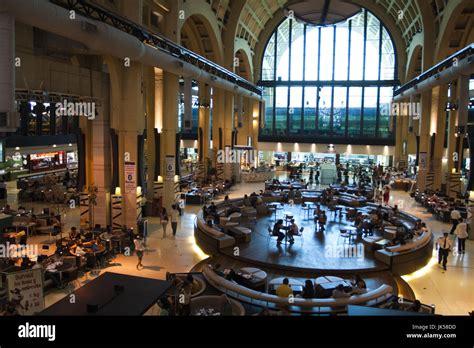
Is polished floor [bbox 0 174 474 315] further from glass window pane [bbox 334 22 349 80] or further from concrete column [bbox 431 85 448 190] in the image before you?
glass window pane [bbox 334 22 349 80]

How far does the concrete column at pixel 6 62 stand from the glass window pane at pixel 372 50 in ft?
137

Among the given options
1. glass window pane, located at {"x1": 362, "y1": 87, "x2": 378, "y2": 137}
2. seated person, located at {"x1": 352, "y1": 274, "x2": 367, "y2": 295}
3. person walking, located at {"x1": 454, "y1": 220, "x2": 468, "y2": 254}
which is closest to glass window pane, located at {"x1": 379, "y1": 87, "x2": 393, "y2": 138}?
glass window pane, located at {"x1": 362, "y1": 87, "x2": 378, "y2": 137}

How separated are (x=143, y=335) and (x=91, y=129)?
1847 centimetres

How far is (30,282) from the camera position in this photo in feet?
32.2

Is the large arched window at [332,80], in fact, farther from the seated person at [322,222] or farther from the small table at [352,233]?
the small table at [352,233]

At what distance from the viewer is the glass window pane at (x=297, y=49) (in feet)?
156

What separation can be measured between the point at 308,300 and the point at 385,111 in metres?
40.0

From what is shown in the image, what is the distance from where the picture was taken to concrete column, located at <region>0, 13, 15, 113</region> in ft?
32.5

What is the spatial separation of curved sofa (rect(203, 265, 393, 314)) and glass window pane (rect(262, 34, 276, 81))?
39681 millimetres

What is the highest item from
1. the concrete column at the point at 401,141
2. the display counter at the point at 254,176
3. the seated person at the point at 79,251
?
the concrete column at the point at 401,141

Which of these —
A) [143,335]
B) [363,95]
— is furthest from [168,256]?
[363,95]

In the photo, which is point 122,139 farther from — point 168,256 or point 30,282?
point 30,282
